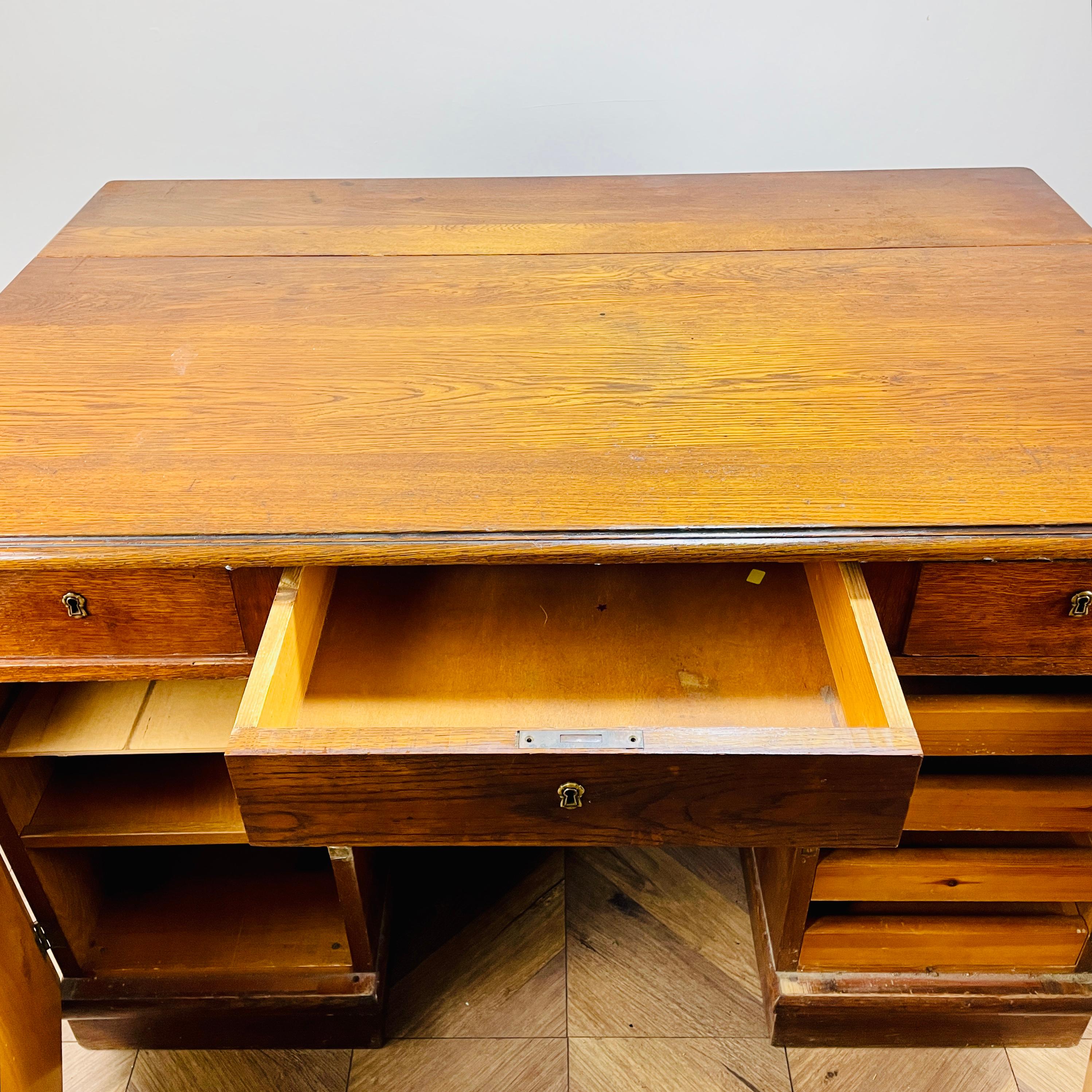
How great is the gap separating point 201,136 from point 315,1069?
115cm

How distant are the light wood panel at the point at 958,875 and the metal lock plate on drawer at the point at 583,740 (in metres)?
0.40

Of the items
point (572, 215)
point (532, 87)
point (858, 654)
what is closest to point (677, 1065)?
point (858, 654)

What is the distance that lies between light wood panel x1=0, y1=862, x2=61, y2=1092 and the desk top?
367 millimetres

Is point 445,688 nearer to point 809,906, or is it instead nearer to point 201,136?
point 809,906

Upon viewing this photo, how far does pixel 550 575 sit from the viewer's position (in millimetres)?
929

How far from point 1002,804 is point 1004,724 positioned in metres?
0.10

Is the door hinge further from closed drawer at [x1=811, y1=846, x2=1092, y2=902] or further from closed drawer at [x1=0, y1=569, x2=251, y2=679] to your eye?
closed drawer at [x1=811, y1=846, x2=1092, y2=902]

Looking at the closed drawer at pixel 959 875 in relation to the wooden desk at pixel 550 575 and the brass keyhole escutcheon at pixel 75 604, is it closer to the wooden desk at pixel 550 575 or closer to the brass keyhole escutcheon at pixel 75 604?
the wooden desk at pixel 550 575

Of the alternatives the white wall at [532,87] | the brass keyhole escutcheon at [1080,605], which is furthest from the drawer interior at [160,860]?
the white wall at [532,87]

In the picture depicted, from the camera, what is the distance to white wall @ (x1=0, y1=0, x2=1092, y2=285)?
47.0 inches

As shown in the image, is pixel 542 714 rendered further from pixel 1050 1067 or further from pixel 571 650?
pixel 1050 1067

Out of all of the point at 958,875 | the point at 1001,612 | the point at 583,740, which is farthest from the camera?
the point at 958,875

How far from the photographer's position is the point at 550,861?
1.24 m

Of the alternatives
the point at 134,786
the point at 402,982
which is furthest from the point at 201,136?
the point at 402,982
